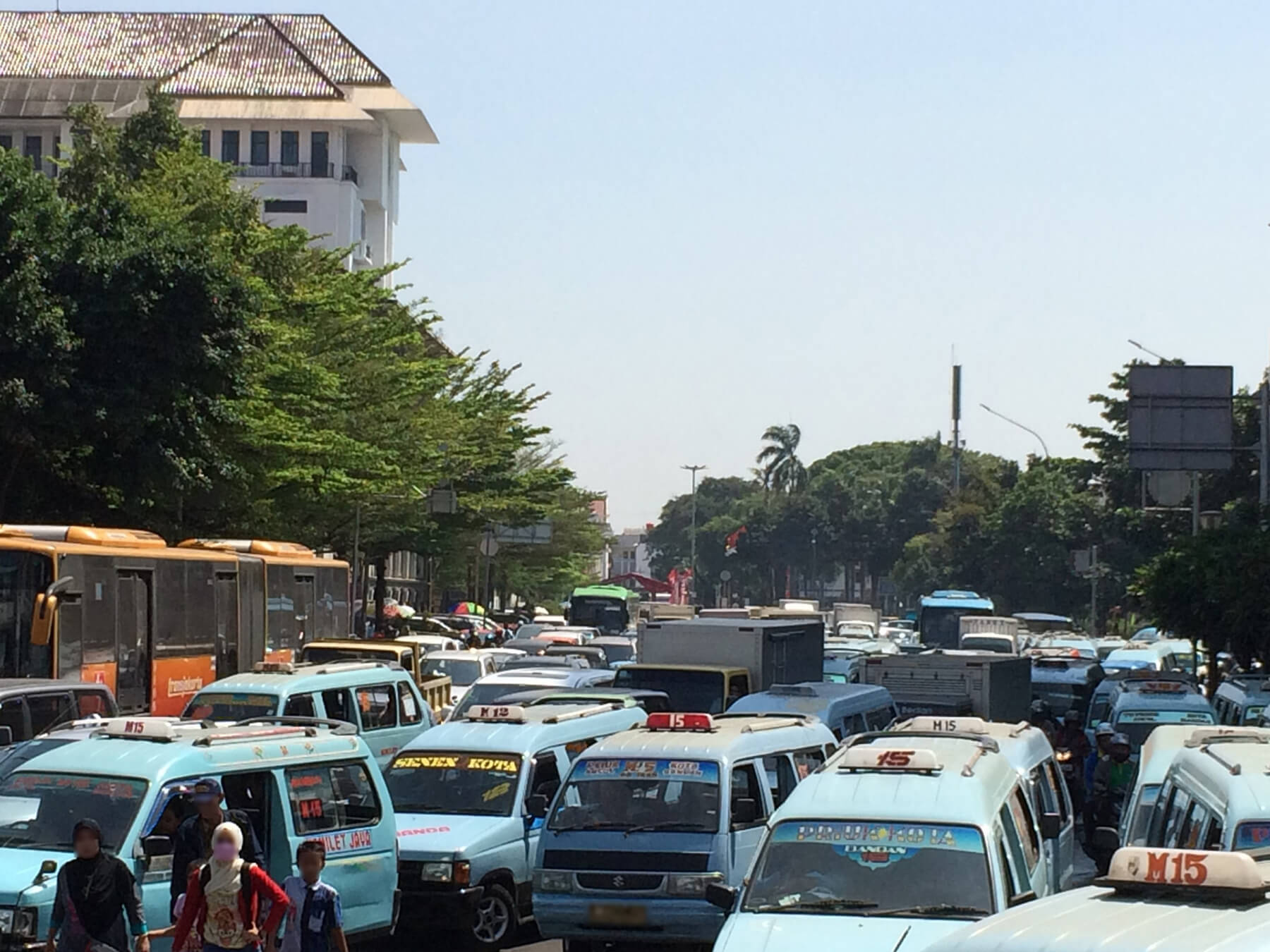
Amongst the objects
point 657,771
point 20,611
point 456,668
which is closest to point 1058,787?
→ point 657,771

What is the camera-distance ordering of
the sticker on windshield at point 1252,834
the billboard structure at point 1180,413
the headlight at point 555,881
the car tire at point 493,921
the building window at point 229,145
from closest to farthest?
the sticker on windshield at point 1252,834
the headlight at point 555,881
the car tire at point 493,921
the billboard structure at point 1180,413
the building window at point 229,145

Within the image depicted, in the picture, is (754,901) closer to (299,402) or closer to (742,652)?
(742,652)

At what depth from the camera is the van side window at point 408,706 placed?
2016 centimetres

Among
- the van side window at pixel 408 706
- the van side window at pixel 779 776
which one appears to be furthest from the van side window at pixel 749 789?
the van side window at pixel 408 706

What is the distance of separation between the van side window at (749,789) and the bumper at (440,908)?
2.01 meters

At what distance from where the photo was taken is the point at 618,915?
1276 cm

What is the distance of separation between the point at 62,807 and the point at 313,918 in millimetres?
1906

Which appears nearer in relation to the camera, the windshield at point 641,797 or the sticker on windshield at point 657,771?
the windshield at point 641,797

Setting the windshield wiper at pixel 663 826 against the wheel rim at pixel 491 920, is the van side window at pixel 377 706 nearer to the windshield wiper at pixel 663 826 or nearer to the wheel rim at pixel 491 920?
the wheel rim at pixel 491 920

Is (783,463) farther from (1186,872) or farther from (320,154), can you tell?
(1186,872)


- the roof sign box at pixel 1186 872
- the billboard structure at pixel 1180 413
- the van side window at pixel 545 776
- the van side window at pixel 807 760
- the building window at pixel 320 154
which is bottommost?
the van side window at pixel 545 776

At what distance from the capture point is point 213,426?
33.5 m

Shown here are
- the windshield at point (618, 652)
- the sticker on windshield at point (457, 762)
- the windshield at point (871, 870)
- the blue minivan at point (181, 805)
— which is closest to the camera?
the windshield at point (871, 870)

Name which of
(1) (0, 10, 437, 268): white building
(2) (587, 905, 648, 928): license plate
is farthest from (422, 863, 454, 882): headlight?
(1) (0, 10, 437, 268): white building
